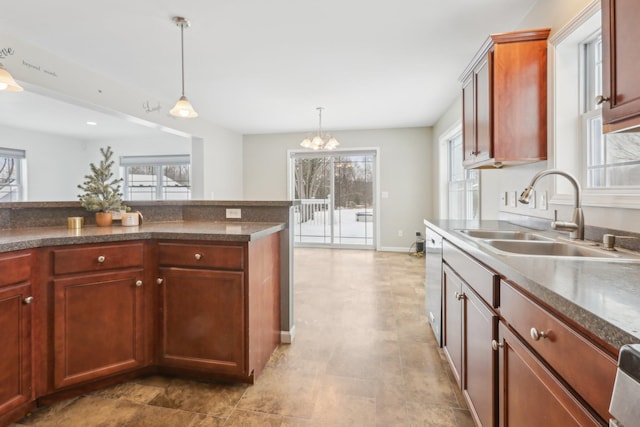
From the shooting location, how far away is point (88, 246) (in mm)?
1650

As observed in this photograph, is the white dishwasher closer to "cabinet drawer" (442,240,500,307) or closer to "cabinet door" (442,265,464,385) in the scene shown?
"cabinet drawer" (442,240,500,307)

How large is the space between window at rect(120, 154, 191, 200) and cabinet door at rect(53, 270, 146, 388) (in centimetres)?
548

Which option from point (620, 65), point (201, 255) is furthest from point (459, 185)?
point (201, 255)

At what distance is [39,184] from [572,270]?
861 centimetres

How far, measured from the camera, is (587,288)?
765 mm

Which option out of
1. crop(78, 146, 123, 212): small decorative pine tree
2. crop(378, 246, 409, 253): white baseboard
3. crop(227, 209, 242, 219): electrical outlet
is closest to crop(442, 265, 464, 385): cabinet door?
crop(227, 209, 242, 219): electrical outlet

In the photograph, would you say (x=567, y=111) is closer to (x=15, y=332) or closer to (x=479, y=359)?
(x=479, y=359)

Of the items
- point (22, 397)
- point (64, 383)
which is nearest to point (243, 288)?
point (64, 383)

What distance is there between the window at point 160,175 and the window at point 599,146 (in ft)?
21.9

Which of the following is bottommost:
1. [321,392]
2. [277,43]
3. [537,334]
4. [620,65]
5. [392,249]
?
[321,392]

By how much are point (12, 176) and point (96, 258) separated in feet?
21.8

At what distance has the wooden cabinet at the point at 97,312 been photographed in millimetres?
1604

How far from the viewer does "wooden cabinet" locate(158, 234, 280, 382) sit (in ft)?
5.65

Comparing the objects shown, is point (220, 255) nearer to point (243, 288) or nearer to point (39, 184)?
point (243, 288)
